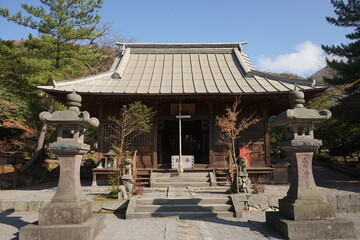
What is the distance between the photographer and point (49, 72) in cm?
1375

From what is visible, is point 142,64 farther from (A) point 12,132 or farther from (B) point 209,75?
(A) point 12,132

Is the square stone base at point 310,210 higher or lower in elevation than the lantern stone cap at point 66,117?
lower

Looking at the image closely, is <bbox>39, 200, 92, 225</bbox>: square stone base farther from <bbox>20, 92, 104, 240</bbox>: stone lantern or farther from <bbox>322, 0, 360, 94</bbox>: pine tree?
<bbox>322, 0, 360, 94</bbox>: pine tree

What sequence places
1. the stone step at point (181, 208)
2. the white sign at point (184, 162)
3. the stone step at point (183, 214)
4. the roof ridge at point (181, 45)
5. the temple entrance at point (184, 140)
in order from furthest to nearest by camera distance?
the temple entrance at point (184, 140) → the roof ridge at point (181, 45) → the white sign at point (184, 162) → the stone step at point (181, 208) → the stone step at point (183, 214)

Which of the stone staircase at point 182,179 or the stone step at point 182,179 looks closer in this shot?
the stone staircase at point 182,179

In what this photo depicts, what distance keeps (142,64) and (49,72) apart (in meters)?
5.17

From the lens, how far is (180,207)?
6781 millimetres

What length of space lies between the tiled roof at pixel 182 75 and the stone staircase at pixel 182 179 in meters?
3.37

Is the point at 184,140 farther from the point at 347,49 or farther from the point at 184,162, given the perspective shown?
the point at 347,49

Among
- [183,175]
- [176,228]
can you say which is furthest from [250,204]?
[183,175]

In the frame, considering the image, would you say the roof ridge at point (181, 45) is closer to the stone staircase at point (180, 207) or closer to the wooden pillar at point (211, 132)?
the wooden pillar at point (211, 132)

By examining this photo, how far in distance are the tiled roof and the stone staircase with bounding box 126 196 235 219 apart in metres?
4.63

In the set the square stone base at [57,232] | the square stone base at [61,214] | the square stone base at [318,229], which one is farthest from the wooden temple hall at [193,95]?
the square stone base at [57,232]

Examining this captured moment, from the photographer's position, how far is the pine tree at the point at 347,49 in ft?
42.1
